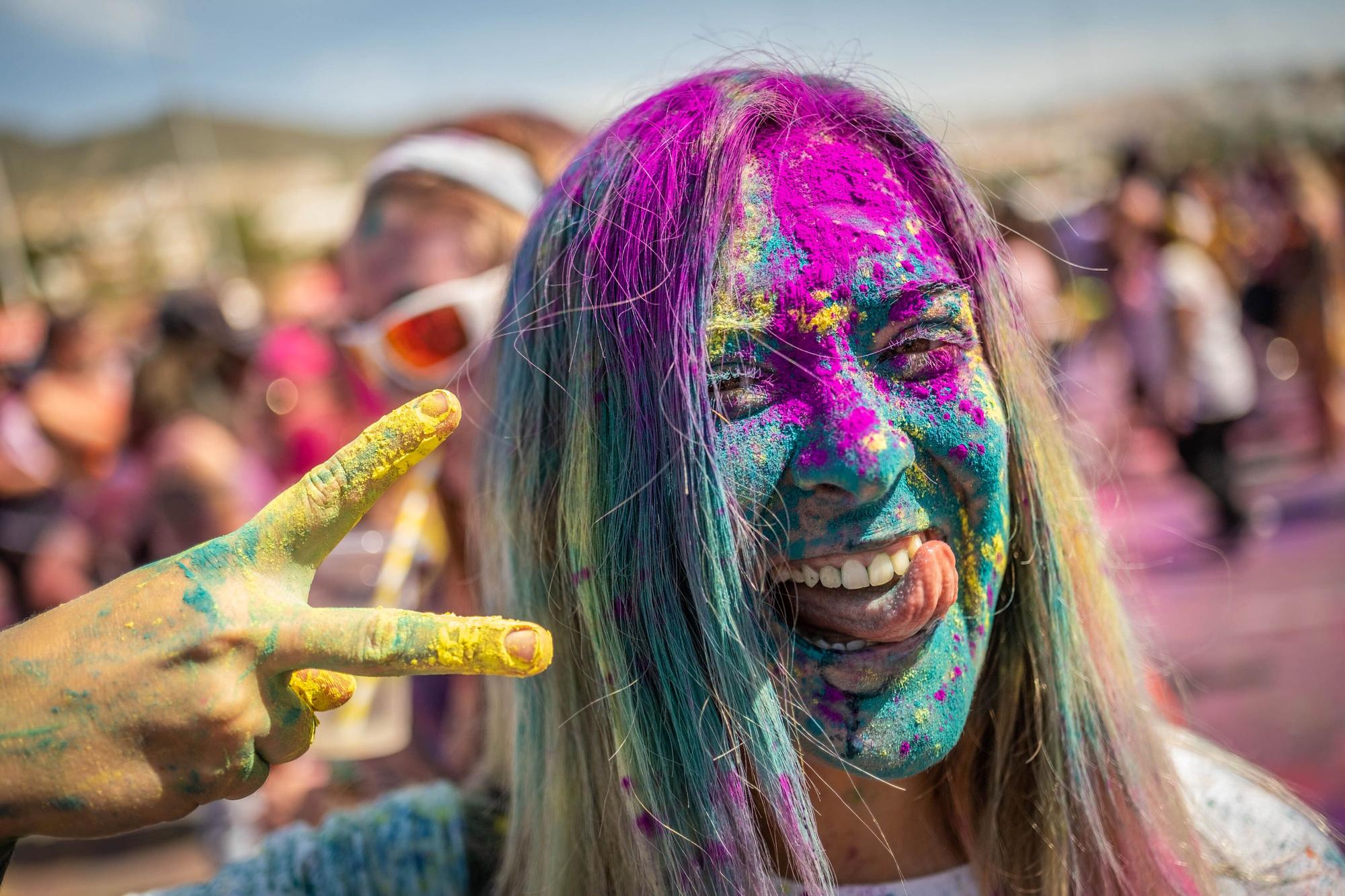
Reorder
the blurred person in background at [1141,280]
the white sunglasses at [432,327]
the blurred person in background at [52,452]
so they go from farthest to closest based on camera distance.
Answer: the blurred person in background at [1141,280] → the blurred person in background at [52,452] → the white sunglasses at [432,327]

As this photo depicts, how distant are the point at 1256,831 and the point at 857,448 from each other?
32.7 inches

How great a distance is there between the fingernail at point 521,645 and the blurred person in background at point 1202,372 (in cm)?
534

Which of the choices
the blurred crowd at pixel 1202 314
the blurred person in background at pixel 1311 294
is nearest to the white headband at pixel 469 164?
the blurred crowd at pixel 1202 314

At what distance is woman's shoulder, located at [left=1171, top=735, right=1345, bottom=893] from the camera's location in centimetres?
118

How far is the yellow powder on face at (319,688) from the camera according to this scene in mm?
854

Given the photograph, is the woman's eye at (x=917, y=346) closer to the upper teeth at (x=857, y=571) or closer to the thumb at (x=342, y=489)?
the upper teeth at (x=857, y=571)

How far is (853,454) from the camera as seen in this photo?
3.14 feet

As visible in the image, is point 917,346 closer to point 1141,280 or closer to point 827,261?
point 827,261

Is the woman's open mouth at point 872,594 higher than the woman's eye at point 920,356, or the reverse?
the woman's eye at point 920,356

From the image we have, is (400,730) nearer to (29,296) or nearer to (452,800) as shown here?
(452,800)

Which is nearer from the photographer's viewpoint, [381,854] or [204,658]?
[204,658]

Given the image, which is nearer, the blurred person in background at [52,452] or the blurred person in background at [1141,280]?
the blurred person in background at [52,452]

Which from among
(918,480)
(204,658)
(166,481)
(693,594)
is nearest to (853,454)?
(918,480)

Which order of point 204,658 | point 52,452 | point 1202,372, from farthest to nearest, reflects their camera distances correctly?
point 1202,372 → point 52,452 → point 204,658
